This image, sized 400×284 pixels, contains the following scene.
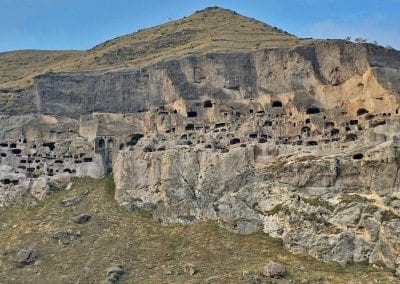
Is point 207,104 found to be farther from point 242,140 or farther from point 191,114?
point 242,140

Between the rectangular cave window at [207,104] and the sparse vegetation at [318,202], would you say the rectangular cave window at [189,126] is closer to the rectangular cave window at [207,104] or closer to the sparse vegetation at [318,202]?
the rectangular cave window at [207,104]

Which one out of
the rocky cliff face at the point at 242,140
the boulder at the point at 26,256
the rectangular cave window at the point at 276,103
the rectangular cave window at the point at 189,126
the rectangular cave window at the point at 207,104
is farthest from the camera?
the rectangular cave window at the point at 207,104

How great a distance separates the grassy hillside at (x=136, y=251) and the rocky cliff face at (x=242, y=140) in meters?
1.78

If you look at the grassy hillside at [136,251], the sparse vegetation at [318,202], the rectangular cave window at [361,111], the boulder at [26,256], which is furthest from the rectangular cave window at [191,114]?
the boulder at [26,256]

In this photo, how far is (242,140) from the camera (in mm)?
70562

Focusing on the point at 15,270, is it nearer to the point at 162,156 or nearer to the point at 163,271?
the point at 163,271

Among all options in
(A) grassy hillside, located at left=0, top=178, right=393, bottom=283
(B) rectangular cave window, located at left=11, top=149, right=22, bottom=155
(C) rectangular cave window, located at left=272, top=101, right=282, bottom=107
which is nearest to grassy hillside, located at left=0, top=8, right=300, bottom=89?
(C) rectangular cave window, located at left=272, top=101, right=282, bottom=107

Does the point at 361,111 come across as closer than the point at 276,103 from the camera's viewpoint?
Yes

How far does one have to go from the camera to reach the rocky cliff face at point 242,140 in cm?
5831

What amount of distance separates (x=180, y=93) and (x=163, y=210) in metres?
18.0

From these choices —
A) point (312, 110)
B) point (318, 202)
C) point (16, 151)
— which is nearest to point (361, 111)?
point (312, 110)

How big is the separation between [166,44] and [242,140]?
30986 mm

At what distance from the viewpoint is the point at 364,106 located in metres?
69.4

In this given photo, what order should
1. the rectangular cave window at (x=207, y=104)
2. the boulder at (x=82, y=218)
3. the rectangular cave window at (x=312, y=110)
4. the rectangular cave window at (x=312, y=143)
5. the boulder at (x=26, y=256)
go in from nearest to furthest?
the boulder at (x=26, y=256)
the boulder at (x=82, y=218)
the rectangular cave window at (x=312, y=143)
the rectangular cave window at (x=312, y=110)
the rectangular cave window at (x=207, y=104)
